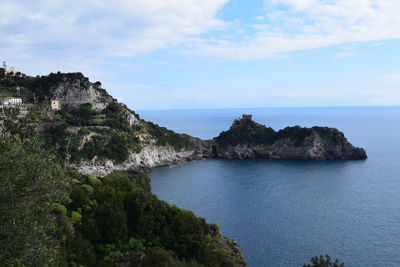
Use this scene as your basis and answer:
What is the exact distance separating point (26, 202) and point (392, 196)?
69.6 metres

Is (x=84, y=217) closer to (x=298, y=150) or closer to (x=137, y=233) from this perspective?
(x=137, y=233)

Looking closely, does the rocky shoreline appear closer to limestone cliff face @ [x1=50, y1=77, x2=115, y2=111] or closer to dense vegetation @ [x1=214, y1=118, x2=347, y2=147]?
dense vegetation @ [x1=214, y1=118, x2=347, y2=147]

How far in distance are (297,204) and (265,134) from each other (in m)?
62.7

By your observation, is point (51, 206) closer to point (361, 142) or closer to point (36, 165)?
point (36, 165)

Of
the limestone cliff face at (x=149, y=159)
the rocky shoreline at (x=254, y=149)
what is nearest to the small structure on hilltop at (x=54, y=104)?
the limestone cliff face at (x=149, y=159)

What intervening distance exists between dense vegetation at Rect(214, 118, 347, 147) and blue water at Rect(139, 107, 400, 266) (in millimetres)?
→ 10725

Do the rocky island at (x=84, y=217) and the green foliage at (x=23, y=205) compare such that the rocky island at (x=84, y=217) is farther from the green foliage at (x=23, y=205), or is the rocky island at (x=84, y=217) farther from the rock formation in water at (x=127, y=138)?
the rock formation in water at (x=127, y=138)

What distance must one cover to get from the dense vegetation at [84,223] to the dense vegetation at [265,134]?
294 feet

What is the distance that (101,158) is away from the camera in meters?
92.0

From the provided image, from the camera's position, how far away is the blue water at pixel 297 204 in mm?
42594

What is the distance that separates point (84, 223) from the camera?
2783cm

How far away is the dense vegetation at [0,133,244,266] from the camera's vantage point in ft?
45.6

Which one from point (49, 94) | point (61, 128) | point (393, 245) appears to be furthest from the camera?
point (49, 94)

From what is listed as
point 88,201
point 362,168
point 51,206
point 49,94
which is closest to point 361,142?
point 362,168
